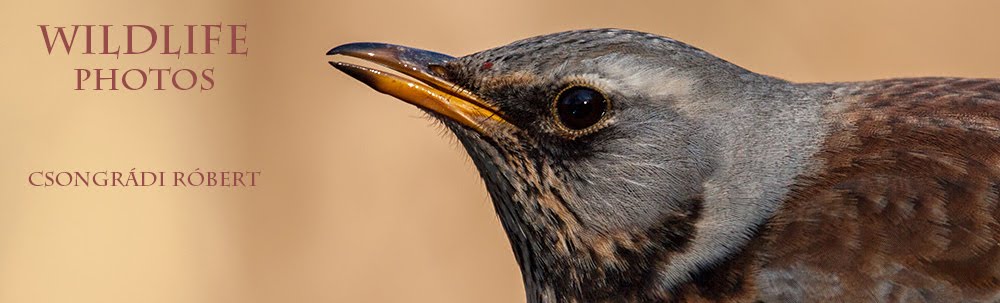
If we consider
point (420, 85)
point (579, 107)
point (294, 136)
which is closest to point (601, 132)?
point (579, 107)

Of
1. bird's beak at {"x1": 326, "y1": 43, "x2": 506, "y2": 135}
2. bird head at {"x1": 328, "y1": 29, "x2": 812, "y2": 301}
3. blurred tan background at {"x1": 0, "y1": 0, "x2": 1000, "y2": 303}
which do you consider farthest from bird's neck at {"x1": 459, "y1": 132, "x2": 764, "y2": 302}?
blurred tan background at {"x1": 0, "y1": 0, "x2": 1000, "y2": 303}

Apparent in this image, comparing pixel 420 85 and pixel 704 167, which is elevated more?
pixel 420 85

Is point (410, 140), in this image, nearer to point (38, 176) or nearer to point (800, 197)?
point (38, 176)

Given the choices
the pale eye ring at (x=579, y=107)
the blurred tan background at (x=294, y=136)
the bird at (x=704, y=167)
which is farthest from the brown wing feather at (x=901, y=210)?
the blurred tan background at (x=294, y=136)

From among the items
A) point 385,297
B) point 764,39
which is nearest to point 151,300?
point 385,297

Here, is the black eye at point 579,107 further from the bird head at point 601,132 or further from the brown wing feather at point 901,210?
the brown wing feather at point 901,210

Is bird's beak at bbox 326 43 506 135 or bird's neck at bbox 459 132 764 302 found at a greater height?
bird's beak at bbox 326 43 506 135

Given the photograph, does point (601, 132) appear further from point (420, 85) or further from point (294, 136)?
point (294, 136)

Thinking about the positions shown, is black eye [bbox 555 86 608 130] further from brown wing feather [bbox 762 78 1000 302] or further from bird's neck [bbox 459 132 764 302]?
brown wing feather [bbox 762 78 1000 302]
